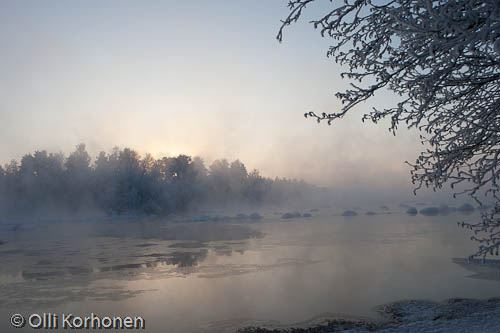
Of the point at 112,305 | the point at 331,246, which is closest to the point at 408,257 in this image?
the point at 331,246

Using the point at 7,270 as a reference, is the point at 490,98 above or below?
above

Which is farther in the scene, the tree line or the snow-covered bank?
the tree line

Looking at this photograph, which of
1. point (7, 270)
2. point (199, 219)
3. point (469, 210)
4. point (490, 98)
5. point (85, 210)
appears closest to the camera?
point (490, 98)

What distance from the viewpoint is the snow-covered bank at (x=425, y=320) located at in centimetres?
876

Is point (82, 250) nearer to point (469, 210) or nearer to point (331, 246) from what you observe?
point (331, 246)

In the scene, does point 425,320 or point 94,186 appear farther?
point 94,186

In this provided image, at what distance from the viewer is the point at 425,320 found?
958 cm

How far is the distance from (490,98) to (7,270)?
65.0ft

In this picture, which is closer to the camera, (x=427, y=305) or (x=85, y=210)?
(x=427, y=305)

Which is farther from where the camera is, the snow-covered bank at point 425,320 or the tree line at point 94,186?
the tree line at point 94,186

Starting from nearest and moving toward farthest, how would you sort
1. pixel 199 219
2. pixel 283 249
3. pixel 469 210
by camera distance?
pixel 283 249 → pixel 199 219 → pixel 469 210

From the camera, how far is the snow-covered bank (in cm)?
876

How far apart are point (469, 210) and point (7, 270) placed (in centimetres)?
7539

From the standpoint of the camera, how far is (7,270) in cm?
1722
